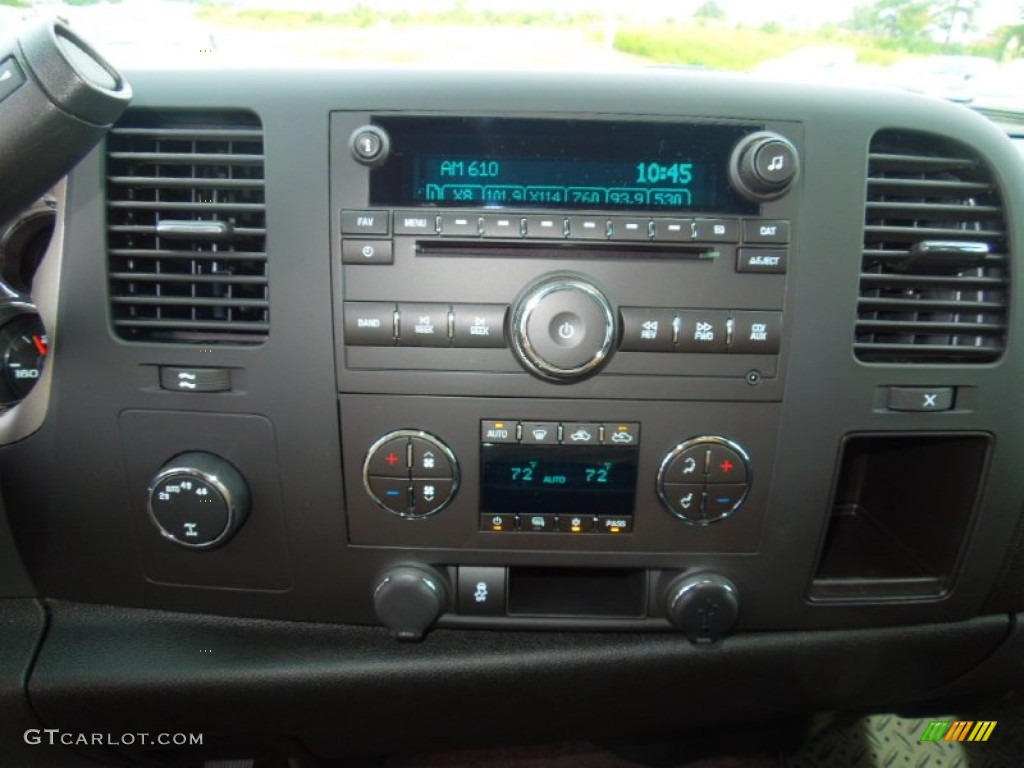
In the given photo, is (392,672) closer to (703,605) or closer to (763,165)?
(703,605)

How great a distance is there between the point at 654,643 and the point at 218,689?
0.71 metres

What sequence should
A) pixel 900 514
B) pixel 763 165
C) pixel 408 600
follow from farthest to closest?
pixel 900 514
pixel 408 600
pixel 763 165

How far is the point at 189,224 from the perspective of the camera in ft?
3.06

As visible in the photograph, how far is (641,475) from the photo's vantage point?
1040mm


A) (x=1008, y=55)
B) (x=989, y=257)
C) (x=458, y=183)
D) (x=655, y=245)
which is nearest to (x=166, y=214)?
(x=458, y=183)

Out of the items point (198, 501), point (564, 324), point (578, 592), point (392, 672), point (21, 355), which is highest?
point (564, 324)

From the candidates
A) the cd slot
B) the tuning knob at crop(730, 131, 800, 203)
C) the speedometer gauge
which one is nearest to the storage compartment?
the cd slot

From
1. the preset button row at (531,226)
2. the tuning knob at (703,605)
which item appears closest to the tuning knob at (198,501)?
the preset button row at (531,226)

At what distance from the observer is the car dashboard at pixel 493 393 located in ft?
3.11

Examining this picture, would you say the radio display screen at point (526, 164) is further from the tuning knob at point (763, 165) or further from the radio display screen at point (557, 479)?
the radio display screen at point (557, 479)

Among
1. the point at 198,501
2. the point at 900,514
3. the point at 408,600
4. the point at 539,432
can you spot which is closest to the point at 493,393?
the point at 539,432

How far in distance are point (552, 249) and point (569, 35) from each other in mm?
532

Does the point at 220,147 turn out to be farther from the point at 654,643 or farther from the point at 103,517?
the point at 654,643

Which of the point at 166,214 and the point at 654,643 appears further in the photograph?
the point at 654,643
